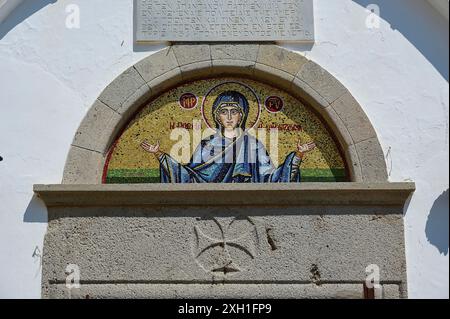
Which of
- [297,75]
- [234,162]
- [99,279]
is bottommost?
[99,279]

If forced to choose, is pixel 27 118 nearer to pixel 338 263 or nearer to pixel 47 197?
pixel 47 197

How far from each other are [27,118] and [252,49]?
5.94 ft

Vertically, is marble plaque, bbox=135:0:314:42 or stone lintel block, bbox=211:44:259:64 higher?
marble plaque, bbox=135:0:314:42

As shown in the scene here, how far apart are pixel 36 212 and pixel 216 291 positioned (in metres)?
1.47

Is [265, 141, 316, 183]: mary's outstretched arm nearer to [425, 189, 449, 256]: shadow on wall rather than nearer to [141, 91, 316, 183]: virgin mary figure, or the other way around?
[141, 91, 316, 183]: virgin mary figure

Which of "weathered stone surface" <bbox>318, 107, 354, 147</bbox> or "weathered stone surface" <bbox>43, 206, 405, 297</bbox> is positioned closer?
"weathered stone surface" <bbox>43, 206, 405, 297</bbox>

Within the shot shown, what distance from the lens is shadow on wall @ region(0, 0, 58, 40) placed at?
6.16 meters

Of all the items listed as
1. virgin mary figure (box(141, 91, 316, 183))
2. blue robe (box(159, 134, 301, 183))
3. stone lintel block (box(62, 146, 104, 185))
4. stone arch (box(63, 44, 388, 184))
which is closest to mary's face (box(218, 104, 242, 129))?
virgin mary figure (box(141, 91, 316, 183))

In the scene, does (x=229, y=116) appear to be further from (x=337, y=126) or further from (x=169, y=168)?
(x=337, y=126)

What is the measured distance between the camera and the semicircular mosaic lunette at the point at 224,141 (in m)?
6.02

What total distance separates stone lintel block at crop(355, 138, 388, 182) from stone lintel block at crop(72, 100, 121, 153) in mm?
1875

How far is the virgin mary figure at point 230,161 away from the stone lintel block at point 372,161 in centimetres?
39

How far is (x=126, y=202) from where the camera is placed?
5.88 metres

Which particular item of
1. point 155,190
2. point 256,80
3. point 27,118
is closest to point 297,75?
point 256,80
